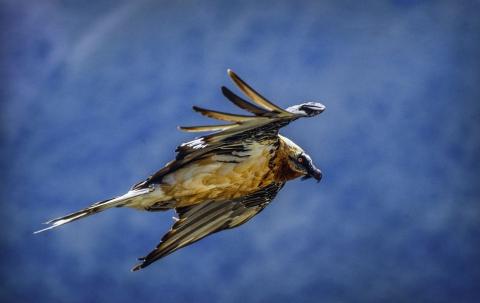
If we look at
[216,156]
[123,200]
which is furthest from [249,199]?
[123,200]

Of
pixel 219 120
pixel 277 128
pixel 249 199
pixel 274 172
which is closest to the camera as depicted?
pixel 219 120

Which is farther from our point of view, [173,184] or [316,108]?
[173,184]

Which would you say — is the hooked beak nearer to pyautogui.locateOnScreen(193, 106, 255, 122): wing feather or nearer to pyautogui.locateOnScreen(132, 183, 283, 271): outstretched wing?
pyautogui.locateOnScreen(132, 183, 283, 271): outstretched wing

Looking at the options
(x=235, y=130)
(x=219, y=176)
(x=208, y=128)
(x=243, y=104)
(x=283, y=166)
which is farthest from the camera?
(x=283, y=166)

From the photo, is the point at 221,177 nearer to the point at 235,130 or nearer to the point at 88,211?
the point at 235,130

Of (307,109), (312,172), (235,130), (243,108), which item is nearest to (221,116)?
(243,108)

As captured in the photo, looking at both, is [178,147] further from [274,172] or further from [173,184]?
[274,172]

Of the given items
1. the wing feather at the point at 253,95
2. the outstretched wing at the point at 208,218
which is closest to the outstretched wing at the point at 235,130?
the wing feather at the point at 253,95
